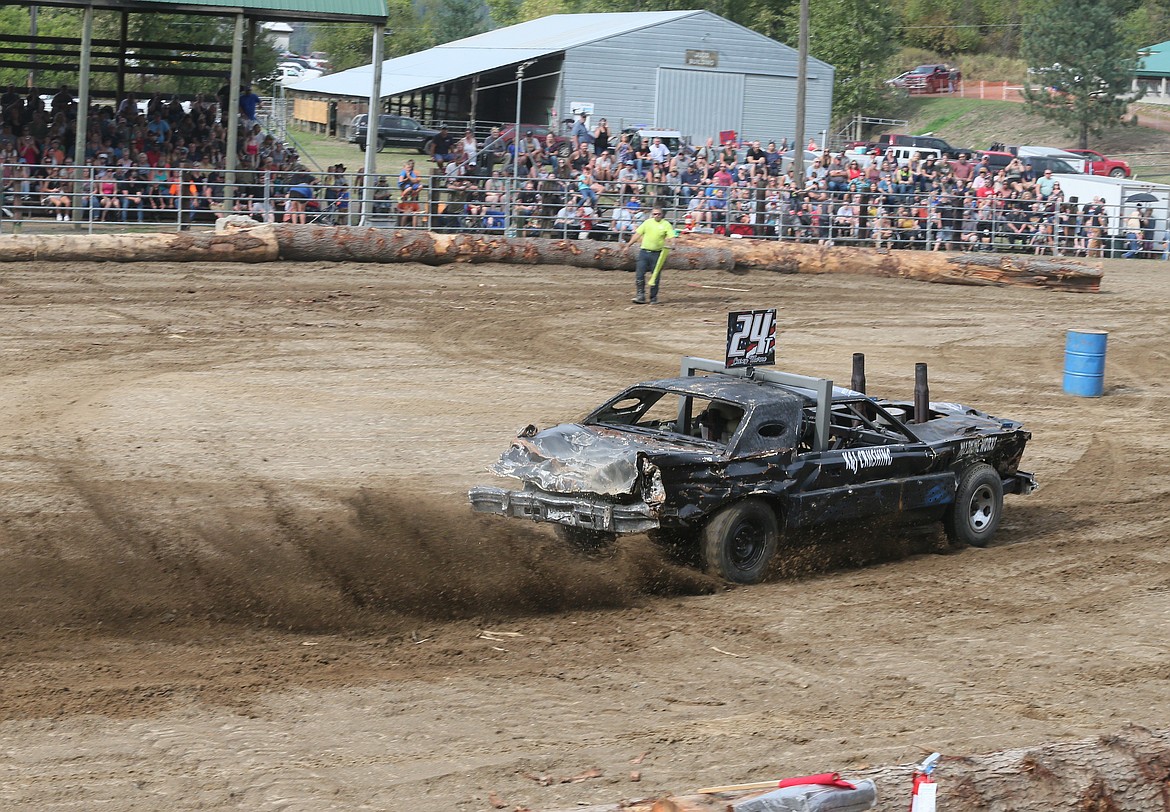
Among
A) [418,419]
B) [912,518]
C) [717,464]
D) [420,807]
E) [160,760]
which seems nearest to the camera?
[420,807]

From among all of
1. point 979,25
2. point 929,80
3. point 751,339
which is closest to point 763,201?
point 751,339

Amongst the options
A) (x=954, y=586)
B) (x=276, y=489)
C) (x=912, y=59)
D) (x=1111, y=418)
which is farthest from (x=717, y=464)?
(x=912, y=59)

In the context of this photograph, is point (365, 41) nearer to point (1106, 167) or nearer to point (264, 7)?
point (1106, 167)

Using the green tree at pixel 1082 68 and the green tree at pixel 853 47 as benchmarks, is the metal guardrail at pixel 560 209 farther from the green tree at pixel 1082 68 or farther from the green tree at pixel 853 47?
the green tree at pixel 853 47

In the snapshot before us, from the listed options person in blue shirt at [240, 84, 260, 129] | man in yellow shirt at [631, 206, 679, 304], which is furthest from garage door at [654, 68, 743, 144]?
man in yellow shirt at [631, 206, 679, 304]

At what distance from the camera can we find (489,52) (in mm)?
50906

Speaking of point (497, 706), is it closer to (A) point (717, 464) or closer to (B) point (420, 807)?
(B) point (420, 807)

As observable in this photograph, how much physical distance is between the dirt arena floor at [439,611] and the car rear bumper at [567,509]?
14.6 inches

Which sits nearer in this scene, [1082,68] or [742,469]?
[742,469]

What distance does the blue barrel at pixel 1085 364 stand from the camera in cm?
1727

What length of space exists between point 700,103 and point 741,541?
41.4 m

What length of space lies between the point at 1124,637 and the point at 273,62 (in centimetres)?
5848

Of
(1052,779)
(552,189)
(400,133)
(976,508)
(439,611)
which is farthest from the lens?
(400,133)

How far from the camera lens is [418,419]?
14.4 metres
